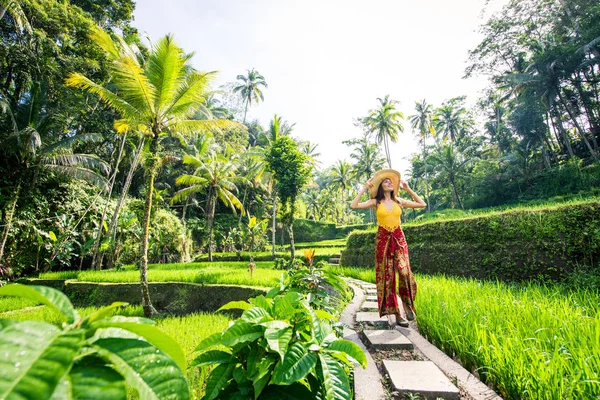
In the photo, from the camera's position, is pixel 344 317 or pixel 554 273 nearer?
pixel 344 317

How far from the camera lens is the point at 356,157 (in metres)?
32.9

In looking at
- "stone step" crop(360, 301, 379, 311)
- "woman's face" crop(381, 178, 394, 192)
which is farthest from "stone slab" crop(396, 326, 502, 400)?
"woman's face" crop(381, 178, 394, 192)

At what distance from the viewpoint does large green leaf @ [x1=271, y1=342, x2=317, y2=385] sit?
3.03 ft

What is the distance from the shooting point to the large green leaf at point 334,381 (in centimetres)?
97

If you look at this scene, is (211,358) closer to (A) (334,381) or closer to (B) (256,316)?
(B) (256,316)

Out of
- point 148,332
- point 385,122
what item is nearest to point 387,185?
point 148,332

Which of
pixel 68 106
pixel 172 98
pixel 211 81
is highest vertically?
pixel 68 106

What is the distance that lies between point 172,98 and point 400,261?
7069 mm

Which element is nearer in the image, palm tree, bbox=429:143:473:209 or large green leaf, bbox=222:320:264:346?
large green leaf, bbox=222:320:264:346

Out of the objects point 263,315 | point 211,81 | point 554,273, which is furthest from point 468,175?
point 263,315

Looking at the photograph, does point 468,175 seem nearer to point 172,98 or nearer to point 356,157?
point 356,157

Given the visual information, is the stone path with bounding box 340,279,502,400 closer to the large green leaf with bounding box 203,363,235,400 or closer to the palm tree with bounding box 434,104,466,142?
the large green leaf with bounding box 203,363,235,400

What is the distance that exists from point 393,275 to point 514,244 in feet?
14.5

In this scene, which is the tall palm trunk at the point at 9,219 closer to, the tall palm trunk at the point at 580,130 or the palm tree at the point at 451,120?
the tall palm trunk at the point at 580,130
